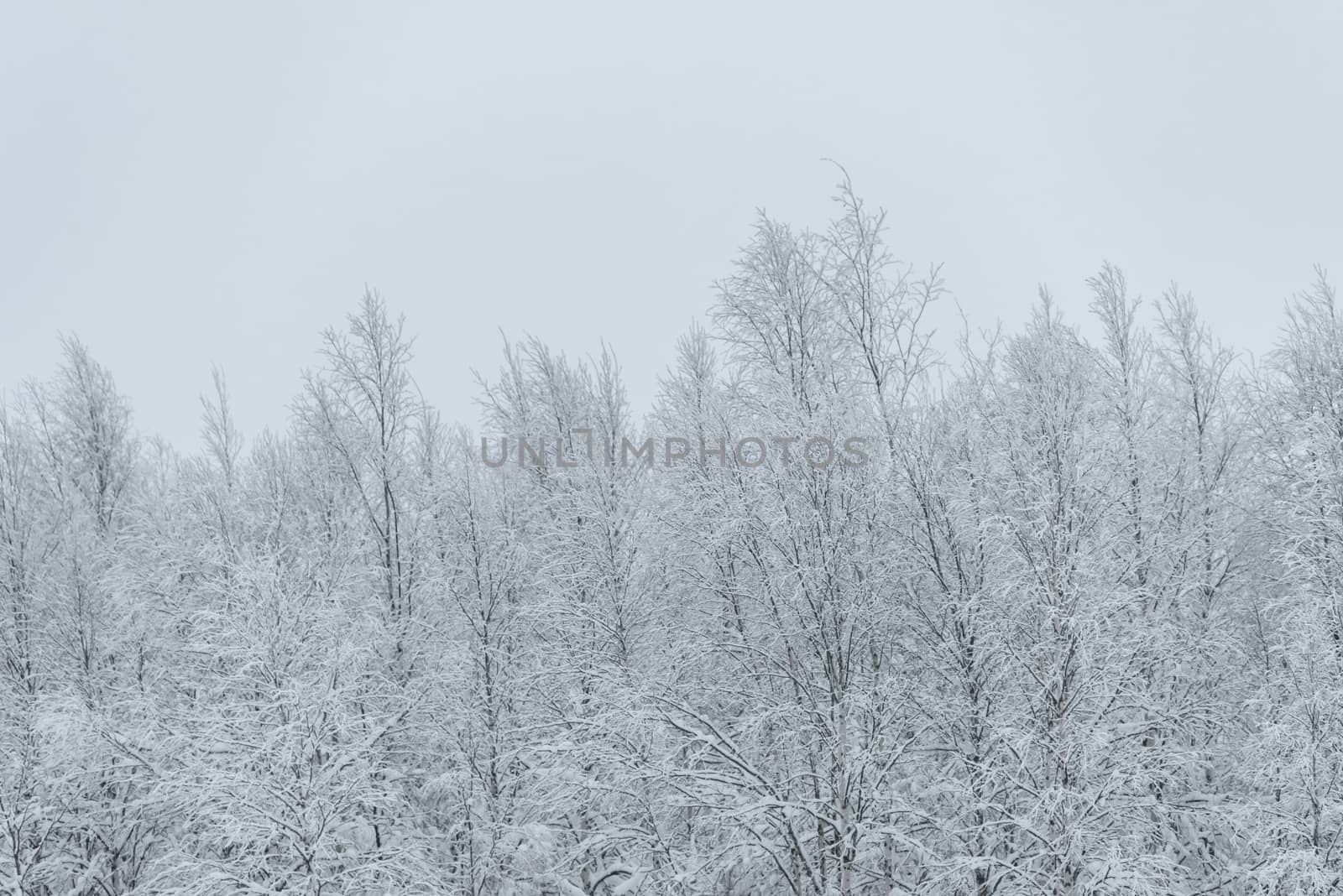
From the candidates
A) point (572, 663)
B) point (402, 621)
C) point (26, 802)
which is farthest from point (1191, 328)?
point (26, 802)

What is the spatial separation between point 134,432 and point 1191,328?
31075mm

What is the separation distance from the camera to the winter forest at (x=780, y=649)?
40.1ft

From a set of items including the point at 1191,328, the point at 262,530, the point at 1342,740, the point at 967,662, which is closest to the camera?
the point at 1342,740

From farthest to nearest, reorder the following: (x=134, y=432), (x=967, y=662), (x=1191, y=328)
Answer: (x=134, y=432)
(x=1191, y=328)
(x=967, y=662)

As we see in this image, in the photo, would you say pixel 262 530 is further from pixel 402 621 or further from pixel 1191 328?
pixel 1191 328

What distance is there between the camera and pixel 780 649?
50.7 ft

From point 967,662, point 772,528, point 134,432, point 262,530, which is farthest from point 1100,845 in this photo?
point 134,432

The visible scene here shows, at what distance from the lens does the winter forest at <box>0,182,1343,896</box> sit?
40.1 feet

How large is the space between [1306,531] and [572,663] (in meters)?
11.7

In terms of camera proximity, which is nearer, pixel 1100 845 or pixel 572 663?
pixel 1100 845

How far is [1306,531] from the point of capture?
1398 centimetres

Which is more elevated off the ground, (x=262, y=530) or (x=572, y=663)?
(x=262, y=530)

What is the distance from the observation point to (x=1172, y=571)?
15.1 metres

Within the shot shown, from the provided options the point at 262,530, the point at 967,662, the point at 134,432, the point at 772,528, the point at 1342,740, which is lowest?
the point at 1342,740
